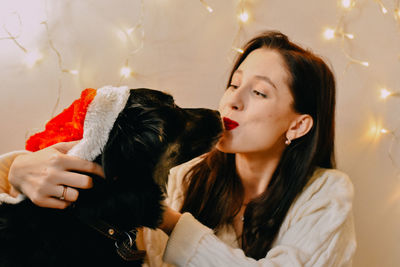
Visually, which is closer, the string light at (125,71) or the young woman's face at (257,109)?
the young woman's face at (257,109)

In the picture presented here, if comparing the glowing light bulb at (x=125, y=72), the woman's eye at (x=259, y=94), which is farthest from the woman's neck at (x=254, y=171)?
the glowing light bulb at (x=125, y=72)

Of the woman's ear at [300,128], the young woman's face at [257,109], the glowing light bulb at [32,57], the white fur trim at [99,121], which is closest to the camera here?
the white fur trim at [99,121]

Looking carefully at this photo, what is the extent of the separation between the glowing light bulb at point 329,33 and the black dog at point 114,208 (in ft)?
3.57

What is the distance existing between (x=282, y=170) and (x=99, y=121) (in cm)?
85

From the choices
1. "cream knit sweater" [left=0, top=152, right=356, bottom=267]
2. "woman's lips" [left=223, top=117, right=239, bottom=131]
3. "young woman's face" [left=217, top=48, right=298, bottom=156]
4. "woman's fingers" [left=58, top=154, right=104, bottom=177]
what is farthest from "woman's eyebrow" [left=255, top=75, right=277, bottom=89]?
"woman's fingers" [left=58, top=154, right=104, bottom=177]

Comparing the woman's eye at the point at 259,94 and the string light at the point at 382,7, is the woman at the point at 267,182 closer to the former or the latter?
the woman's eye at the point at 259,94

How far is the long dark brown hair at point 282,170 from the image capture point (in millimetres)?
1247

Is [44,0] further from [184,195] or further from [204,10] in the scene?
[184,195]

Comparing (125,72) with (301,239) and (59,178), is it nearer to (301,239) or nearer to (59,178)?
(59,178)

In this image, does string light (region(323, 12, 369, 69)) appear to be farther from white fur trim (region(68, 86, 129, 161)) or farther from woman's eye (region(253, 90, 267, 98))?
white fur trim (region(68, 86, 129, 161))

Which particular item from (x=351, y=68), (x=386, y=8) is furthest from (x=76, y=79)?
(x=386, y=8)

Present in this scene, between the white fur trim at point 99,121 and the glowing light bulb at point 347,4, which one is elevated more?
the glowing light bulb at point 347,4

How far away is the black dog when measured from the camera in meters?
0.79

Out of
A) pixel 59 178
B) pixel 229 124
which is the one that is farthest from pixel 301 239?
pixel 59 178
